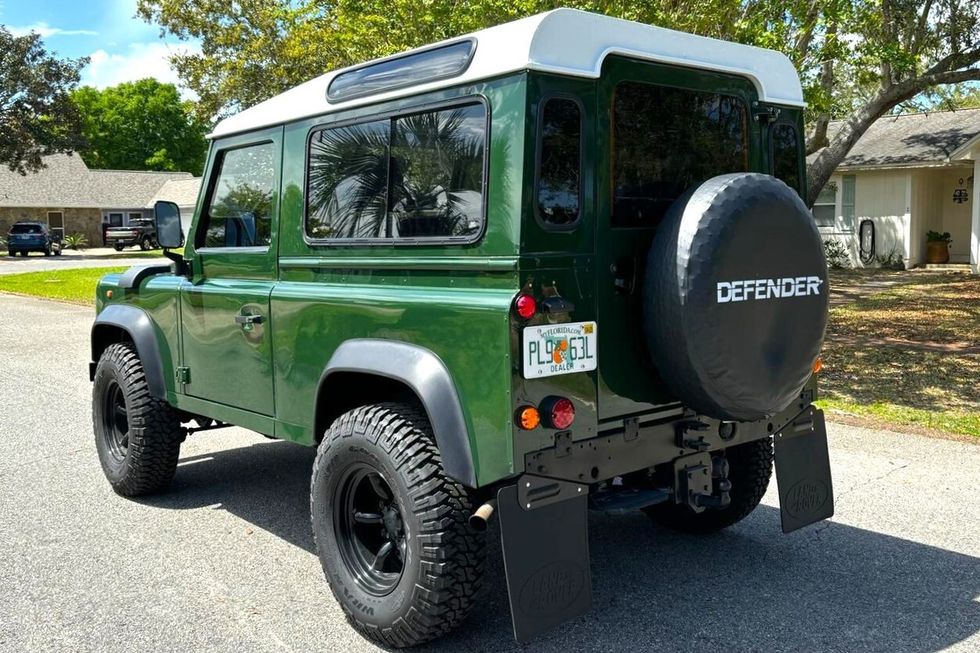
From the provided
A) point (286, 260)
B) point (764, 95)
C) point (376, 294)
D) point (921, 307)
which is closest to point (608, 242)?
point (376, 294)

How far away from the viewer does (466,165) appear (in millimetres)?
3383

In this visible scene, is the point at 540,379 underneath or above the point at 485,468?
above

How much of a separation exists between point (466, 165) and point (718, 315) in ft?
3.56

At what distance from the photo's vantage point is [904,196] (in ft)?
73.7

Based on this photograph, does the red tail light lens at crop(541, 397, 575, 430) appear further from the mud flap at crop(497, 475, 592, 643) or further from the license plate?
the mud flap at crop(497, 475, 592, 643)

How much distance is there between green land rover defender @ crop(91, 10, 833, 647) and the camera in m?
3.19

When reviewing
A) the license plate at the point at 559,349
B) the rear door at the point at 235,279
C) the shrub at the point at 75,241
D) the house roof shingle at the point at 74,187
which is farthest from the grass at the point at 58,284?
the house roof shingle at the point at 74,187

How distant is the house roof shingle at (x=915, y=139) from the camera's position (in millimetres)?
21859

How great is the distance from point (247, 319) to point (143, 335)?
3.88 feet

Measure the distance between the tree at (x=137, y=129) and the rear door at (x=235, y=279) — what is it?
76335mm

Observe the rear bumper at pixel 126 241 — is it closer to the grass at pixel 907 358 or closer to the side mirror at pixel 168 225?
the grass at pixel 907 358

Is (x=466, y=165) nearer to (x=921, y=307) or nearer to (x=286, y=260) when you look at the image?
(x=286, y=260)

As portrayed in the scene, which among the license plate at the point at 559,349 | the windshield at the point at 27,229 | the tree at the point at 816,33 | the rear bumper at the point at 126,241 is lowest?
the license plate at the point at 559,349

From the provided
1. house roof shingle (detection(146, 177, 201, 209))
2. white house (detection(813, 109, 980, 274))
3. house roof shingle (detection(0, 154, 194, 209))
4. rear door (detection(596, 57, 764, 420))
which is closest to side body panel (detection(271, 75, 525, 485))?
rear door (detection(596, 57, 764, 420))
